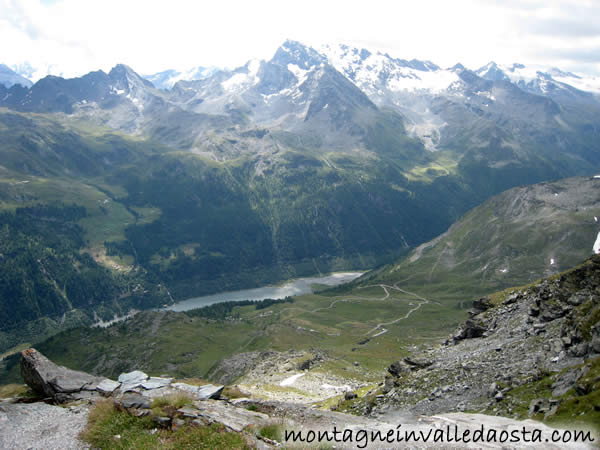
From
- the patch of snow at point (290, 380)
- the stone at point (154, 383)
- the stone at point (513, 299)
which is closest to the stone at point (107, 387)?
the stone at point (154, 383)

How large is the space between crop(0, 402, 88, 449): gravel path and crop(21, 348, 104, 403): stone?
250 cm

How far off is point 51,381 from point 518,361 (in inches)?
1510

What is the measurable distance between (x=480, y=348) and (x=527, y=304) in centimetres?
1194

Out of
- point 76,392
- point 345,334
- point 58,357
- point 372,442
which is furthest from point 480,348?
point 58,357

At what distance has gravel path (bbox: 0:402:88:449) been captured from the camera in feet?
80.3

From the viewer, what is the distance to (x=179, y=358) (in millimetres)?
167500

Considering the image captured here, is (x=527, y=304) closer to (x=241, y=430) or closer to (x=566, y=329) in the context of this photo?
(x=566, y=329)

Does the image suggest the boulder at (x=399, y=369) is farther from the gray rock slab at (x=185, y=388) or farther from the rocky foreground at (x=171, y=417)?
the gray rock slab at (x=185, y=388)

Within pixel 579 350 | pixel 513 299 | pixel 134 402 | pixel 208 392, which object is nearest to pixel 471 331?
pixel 513 299

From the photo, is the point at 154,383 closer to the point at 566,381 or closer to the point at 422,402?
the point at 422,402

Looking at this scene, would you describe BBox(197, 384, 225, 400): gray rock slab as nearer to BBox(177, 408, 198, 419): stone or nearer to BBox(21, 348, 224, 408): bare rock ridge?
BBox(21, 348, 224, 408): bare rock ridge

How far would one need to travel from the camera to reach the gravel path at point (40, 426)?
2448cm

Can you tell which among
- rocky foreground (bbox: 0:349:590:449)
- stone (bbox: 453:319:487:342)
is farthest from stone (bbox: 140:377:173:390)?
stone (bbox: 453:319:487:342)

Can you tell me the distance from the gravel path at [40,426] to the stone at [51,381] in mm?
2503
